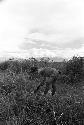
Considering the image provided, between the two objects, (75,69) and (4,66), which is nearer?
(75,69)

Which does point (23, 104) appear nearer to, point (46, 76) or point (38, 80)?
point (46, 76)

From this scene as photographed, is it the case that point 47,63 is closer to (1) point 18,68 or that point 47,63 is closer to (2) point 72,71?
(1) point 18,68

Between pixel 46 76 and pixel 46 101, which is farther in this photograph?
pixel 46 76

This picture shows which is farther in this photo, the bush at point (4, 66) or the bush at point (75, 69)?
the bush at point (4, 66)

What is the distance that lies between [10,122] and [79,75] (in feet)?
33.9

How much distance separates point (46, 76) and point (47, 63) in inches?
405

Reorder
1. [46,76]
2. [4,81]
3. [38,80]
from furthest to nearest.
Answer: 1. [38,80]
2. [4,81]
3. [46,76]

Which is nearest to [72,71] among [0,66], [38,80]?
[38,80]

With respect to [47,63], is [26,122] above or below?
below

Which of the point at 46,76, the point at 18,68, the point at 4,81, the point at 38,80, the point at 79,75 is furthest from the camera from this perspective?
the point at 18,68

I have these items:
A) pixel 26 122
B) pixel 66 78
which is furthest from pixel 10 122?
pixel 66 78

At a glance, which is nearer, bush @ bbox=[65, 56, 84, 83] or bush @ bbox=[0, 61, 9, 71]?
bush @ bbox=[65, 56, 84, 83]

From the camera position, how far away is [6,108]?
9.83 metres

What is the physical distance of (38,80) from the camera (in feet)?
55.3
